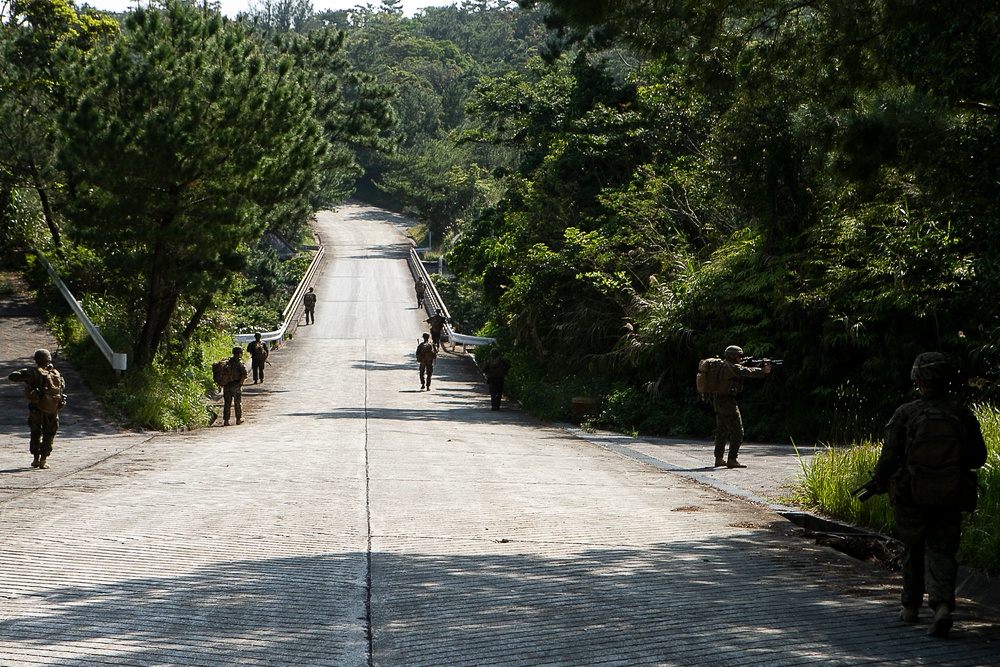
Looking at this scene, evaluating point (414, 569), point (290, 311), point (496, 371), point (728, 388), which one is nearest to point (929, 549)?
point (414, 569)

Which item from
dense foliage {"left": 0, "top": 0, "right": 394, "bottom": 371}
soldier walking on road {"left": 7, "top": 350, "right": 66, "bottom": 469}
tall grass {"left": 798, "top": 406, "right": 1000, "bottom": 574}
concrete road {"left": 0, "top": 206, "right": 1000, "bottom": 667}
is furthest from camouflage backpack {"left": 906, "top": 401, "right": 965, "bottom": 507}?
dense foliage {"left": 0, "top": 0, "right": 394, "bottom": 371}

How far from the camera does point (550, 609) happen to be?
6.37 m

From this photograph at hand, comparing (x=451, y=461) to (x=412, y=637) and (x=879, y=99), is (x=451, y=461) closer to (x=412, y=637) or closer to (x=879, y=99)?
(x=879, y=99)

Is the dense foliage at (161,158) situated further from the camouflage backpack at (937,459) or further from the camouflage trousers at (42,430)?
the camouflage backpack at (937,459)

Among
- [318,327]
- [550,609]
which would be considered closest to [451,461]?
[550,609]

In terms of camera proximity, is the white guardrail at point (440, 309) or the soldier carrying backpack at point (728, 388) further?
the white guardrail at point (440, 309)

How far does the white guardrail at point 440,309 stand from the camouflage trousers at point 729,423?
22891mm

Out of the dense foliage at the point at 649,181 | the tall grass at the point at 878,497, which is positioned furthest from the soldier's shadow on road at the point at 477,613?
the dense foliage at the point at 649,181

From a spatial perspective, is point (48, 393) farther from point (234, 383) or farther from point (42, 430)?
point (234, 383)

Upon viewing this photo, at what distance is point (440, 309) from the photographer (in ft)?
163

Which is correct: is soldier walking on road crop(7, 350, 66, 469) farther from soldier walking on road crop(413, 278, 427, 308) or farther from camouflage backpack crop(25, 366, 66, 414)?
soldier walking on road crop(413, 278, 427, 308)

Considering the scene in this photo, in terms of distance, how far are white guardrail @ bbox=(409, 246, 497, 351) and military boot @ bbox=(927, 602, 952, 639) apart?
102 ft

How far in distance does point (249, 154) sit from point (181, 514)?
13454mm

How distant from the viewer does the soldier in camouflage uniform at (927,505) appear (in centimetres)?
614
